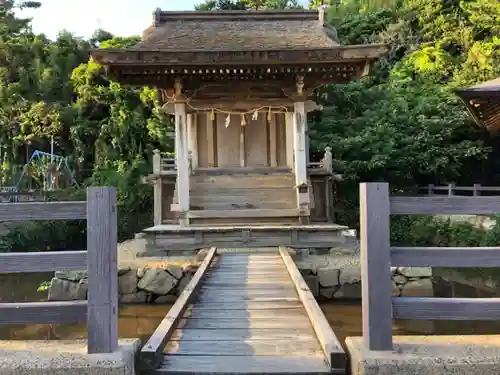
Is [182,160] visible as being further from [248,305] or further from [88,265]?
[88,265]

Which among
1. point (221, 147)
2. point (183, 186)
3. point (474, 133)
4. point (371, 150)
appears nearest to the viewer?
point (183, 186)

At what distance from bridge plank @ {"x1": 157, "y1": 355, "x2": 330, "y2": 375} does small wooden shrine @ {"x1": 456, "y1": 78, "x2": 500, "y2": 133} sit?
457 centimetres

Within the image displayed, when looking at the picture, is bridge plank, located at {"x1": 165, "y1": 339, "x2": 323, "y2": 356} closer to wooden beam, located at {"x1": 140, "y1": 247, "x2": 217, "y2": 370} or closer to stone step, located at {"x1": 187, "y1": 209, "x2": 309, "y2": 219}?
wooden beam, located at {"x1": 140, "y1": 247, "x2": 217, "y2": 370}

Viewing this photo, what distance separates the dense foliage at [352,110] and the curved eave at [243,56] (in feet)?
22.3

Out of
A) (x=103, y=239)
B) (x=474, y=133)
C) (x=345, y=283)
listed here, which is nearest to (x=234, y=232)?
(x=345, y=283)

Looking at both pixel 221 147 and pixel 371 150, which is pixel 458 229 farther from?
pixel 221 147

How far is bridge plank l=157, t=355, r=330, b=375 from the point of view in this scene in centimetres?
319

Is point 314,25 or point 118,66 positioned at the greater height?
point 314,25

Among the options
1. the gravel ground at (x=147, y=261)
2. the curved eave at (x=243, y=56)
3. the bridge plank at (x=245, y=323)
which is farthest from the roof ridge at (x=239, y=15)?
the bridge plank at (x=245, y=323)

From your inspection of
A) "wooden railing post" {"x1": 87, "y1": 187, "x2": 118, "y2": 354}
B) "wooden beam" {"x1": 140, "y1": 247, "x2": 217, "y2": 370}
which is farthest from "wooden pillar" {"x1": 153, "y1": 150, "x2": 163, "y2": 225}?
"wooden railing post" {"x1": 87, "y1": 187, "x2": 118, "y2": 354}

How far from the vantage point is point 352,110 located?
64.1ft

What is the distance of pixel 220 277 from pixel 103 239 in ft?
13.5

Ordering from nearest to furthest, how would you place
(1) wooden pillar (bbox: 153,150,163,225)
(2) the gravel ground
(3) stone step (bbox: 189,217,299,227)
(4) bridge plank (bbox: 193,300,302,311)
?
(4) bridge plank (bbox: 193,300,302,311), (2) the gravel ground, (3) stone step (bbox: 189,217,299,227), (1) wooden pillar (bbox: 153,150,163,225)

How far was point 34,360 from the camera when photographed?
2686 mm
